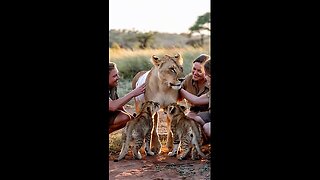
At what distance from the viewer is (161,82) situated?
2562mm

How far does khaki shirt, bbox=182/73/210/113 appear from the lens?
2.58 metres

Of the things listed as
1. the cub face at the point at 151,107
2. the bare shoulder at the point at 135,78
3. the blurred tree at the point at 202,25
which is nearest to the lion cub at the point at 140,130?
the cub face at the point at 151,107

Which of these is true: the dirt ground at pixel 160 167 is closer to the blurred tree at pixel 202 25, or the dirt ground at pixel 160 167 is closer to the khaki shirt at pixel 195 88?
the khaki shirt at pixel 195 88

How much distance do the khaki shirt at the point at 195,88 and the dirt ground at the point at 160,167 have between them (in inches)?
7.4

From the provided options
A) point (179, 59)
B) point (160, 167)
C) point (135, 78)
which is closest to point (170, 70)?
point (179, 59)

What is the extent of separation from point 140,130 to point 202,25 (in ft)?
1.95

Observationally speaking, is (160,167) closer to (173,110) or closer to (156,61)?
(173,110)

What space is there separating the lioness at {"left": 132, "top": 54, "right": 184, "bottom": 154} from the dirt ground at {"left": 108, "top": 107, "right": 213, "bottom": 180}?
0.07 m

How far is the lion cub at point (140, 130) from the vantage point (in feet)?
8.32

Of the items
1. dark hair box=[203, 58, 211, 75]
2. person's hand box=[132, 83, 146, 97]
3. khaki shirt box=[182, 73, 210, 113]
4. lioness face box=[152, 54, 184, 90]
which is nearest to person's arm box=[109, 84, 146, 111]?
person's hand box=[132, 83, 146, 97]

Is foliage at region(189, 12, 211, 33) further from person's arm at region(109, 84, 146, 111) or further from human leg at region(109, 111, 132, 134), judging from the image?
human leg at region(109, 111, 132, 134)

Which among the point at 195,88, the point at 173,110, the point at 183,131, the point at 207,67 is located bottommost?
the point at 183,131
